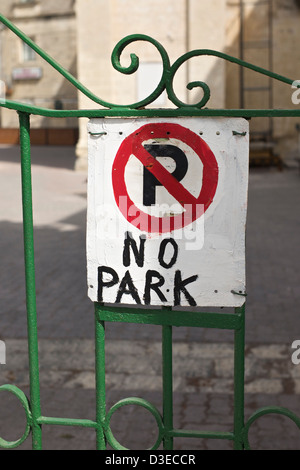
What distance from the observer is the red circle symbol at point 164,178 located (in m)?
2.22

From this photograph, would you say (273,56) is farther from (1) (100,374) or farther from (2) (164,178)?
(1) (100,374)

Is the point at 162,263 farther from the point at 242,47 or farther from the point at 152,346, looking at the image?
the point at 242,47

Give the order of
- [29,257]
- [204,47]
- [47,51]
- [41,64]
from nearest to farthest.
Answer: [29,257] → [204,47] → [47,51] → [41,64]

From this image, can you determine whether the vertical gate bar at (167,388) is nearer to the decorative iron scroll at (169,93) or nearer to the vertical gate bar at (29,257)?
the vertical gate bar at (29,257)

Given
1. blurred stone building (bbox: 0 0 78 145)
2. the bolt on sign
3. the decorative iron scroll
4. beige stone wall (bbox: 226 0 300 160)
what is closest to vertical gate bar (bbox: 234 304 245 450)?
the bolt on sign

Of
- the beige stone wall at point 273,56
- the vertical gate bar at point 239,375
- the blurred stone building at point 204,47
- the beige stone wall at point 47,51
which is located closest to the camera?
the vertical gate bar at point 239,375

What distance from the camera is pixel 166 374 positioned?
233 cm

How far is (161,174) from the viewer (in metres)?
2.25

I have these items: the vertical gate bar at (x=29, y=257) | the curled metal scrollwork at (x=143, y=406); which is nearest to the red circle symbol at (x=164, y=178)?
the vertical gate bar at (x=29, y=257)

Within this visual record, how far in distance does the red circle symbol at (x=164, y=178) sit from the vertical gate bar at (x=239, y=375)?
0.39 metres

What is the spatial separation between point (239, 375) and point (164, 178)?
29.3 inches

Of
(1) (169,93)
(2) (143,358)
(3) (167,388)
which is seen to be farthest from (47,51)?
(3) (167,388)

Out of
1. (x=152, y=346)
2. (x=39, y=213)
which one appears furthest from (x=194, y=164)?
(x=39, y=213)

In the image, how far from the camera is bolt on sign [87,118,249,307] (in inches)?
87.7
